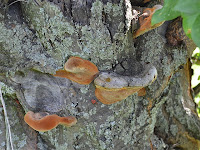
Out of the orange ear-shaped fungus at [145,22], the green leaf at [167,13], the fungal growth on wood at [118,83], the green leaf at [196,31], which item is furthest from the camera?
the orange ear-shaped fungus at [145,22]

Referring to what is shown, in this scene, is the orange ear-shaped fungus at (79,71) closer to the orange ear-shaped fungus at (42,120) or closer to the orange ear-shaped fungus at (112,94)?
the orange ear-shaped fungus at (112,94)

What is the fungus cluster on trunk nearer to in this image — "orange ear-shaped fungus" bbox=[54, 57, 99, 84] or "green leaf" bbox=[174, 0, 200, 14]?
"orange ear-shaped fungus" bbox=[54, 57, 99, 84]

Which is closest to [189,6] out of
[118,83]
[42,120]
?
[118,83]

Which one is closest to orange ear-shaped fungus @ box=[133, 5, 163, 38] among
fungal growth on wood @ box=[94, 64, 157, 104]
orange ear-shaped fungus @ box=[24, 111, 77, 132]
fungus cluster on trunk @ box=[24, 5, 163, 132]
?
fungus cluster on trunk @ box=[24, 5, 163, 132]

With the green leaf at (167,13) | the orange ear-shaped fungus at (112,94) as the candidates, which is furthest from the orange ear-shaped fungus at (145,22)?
the green leaf at (167,13)

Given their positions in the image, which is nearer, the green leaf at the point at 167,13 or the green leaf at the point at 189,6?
the green leaf at the point at 189,6

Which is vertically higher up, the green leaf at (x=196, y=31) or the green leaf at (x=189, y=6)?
the green leaf at (x=189, y=6)

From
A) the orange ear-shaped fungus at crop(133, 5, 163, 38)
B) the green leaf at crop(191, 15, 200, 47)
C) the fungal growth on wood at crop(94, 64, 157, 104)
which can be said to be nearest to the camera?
the green leaf at crop(191, 15, 200, 47)

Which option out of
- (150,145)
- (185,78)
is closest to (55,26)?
(150,145)
